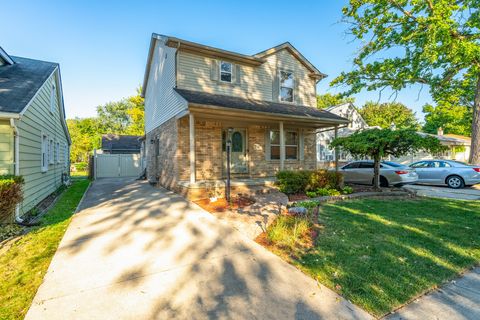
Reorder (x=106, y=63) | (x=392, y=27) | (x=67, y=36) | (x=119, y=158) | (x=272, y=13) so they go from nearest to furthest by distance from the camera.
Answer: (x=67, y=36)
(x=272, y=13)
(x=392, y=27)
(x=106, y=63)
(x=119, y=158)

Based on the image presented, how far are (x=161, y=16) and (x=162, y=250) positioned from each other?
36.0 feet

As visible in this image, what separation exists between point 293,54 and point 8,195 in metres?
12.5

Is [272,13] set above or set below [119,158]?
above

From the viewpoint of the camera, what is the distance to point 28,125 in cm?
692

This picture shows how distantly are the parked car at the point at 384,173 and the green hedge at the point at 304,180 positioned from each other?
9.04 feet

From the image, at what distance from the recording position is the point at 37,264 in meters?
3.43

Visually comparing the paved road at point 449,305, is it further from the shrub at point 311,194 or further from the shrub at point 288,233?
the shrub at point 311,194

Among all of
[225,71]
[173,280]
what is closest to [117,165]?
[225,71]

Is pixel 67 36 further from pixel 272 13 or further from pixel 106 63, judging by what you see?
pixel 272 13

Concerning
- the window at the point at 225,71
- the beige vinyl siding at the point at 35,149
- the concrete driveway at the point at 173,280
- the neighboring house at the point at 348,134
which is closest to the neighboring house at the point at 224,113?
the window at the point at 225,71

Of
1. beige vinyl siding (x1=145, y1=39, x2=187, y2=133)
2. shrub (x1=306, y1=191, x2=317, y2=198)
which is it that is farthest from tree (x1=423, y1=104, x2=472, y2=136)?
beige vinyl siding (x1=145, y1=39, x2=187, y2=133)

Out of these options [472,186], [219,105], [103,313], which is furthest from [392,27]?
[103,313]

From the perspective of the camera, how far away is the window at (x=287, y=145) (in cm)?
1162

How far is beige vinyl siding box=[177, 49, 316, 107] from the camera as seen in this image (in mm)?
9680
